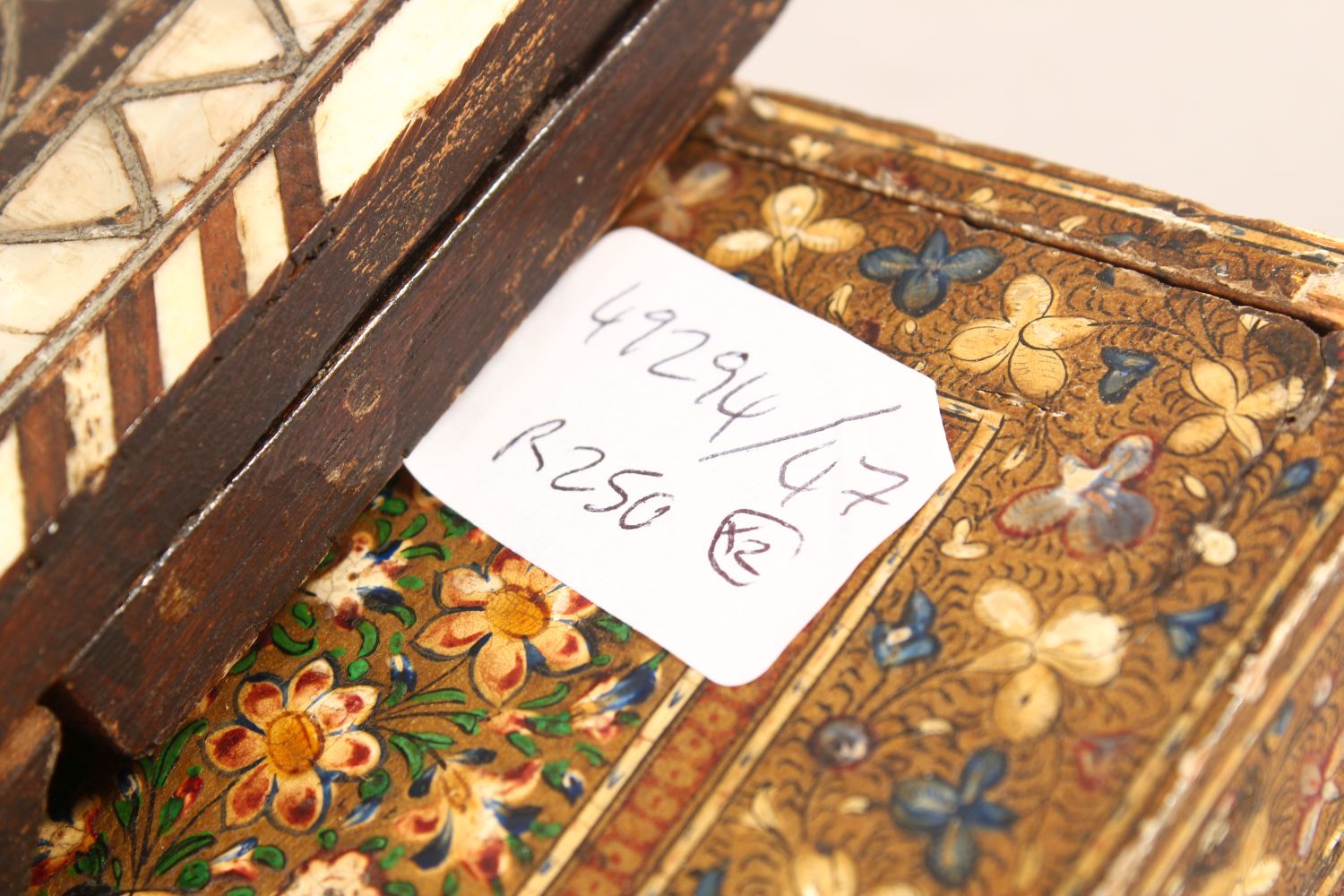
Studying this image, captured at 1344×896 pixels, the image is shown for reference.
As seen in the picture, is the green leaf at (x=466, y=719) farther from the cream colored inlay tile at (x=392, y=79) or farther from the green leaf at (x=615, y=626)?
the cream colored inlay tile at (x=392, y=79)

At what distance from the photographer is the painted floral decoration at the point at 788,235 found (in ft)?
2.99

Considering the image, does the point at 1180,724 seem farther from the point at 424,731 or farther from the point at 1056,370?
the point at 424,731

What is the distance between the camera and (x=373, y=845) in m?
0.69

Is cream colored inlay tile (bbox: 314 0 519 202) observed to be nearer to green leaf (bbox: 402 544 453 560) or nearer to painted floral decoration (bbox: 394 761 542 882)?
green leaf (bbox: 402 544 453 560)

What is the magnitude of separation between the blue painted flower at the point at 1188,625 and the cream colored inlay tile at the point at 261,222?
527 millimetres

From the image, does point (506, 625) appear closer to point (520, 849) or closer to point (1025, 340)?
point (520, 849)

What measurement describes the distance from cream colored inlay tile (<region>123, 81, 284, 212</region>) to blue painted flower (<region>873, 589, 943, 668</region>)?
47 cm

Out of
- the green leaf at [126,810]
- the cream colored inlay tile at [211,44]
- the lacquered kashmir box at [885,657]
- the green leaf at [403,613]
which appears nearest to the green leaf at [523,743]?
the lacquered kashmir box at [885,657]

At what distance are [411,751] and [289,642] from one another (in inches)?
4.9

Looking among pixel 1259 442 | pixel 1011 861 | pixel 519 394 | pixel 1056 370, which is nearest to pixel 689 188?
pixel 519 394

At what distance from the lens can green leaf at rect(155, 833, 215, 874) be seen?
0.71 meters

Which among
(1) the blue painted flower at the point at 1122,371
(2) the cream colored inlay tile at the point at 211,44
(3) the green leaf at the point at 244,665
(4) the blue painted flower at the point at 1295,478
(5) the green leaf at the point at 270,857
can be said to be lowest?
(5) the green leaf at the point at 270,857

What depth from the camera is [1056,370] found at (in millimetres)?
784

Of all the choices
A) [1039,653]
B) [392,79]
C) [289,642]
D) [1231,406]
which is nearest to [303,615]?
[289,642]
